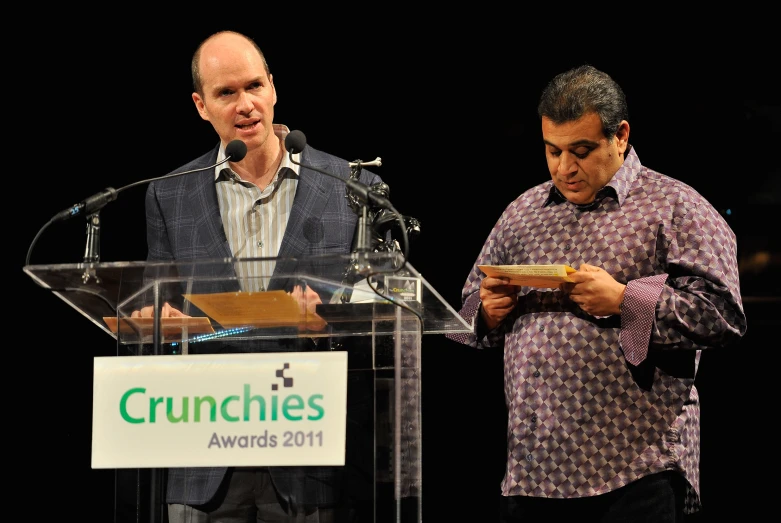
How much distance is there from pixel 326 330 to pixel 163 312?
0.34m

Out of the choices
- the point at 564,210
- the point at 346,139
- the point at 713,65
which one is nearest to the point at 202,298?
the point at 564,210

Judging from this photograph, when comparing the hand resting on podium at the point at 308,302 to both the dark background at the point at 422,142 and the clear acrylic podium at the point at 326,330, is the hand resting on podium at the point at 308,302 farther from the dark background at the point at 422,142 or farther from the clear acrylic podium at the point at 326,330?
the dark background at the point at 422,142

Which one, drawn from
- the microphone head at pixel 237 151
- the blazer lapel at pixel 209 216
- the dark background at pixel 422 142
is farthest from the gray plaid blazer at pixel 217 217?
the dark background at pixel 422 142

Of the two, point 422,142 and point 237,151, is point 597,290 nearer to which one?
point 237,151

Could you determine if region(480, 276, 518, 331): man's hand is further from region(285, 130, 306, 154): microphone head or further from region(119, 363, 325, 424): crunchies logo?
region(119, 363, 325, 424): crunchies logo

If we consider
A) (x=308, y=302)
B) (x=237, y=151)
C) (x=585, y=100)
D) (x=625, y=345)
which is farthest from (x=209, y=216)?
(x=625, y=345)

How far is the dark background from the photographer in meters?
3.64

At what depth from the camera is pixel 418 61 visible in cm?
398

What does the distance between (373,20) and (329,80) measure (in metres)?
0.31

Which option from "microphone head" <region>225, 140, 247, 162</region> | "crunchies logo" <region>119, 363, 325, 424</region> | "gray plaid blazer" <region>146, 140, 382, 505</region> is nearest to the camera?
"crunchies logo" <region>119, 363, 325, 424</region>

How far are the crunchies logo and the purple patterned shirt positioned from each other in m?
0.83

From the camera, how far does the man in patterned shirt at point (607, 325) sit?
2324mm

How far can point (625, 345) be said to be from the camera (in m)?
2.36

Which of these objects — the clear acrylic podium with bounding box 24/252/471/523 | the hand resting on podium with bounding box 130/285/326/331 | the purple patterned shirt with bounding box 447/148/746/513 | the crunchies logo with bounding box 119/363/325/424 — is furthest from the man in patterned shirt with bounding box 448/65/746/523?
the crunchies logo with bounding box 119/363/325/424
